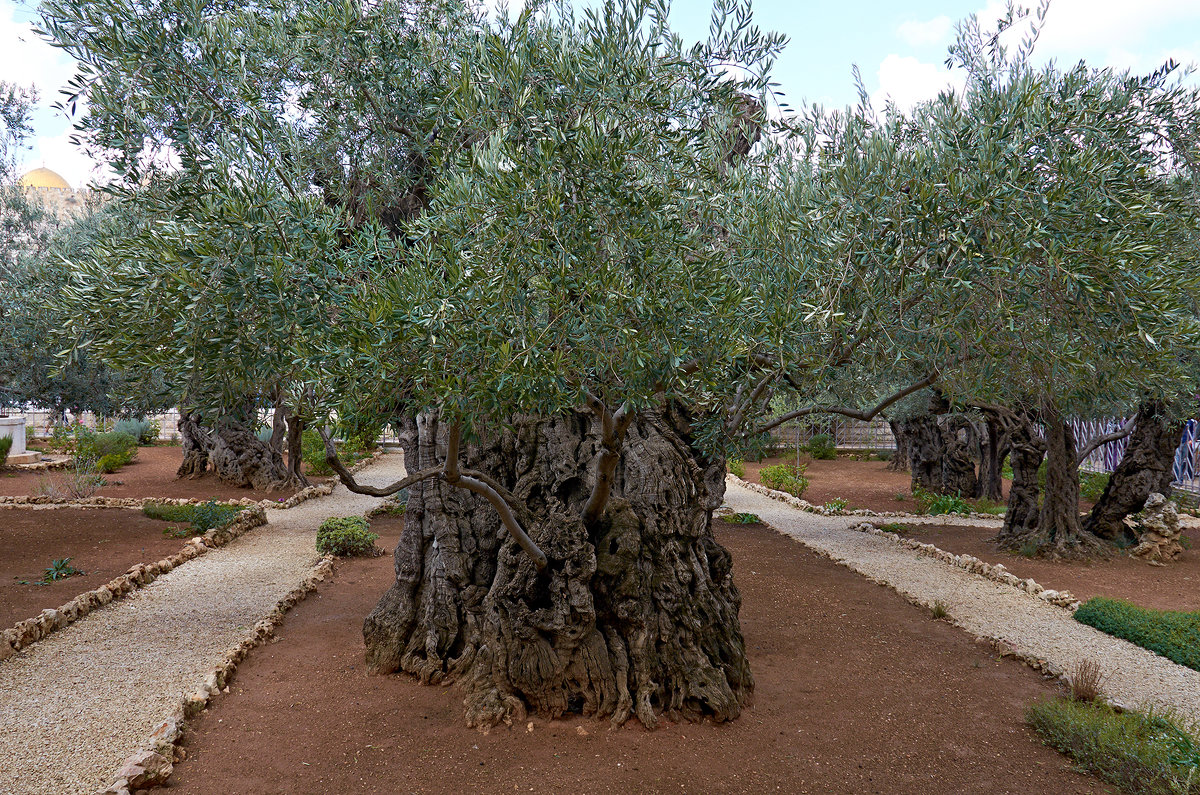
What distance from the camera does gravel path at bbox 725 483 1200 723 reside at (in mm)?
6637

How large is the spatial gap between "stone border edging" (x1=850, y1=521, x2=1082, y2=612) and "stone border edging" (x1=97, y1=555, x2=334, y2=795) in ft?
31.2

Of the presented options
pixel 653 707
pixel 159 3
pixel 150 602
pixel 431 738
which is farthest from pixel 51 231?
pixel 653 707

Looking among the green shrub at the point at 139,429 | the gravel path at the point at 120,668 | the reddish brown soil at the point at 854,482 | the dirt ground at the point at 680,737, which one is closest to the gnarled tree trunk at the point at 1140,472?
the reddish brown soil at the point at 854,482

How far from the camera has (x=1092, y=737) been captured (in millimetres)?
5199

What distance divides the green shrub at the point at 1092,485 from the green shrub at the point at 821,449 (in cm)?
979

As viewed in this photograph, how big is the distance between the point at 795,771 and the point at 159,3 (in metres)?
6.28

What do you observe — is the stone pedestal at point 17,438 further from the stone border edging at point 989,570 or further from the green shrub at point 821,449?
the green shrub at point 821,449

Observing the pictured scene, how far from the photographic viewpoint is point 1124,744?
5.02 m

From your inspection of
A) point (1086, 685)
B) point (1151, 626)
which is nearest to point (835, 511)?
point (1151, 626)

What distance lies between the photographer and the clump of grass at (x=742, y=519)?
15.4 meters

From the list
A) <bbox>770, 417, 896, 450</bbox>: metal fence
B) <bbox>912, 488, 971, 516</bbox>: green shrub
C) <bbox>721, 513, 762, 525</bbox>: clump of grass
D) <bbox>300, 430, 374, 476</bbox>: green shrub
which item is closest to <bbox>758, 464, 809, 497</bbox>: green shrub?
<bbox>912, 488, 971, 516</bbox>: green shrub

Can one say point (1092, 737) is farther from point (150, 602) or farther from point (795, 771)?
point (150, 602)

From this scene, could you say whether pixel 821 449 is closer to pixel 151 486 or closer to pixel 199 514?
pixel 199 514

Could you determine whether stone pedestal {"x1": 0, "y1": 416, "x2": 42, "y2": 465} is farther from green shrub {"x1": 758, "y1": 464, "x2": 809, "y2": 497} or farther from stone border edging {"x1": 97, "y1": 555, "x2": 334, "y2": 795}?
green shrub {"x1": 758, "y1": 464, "x2": 809, "y2": 497}
